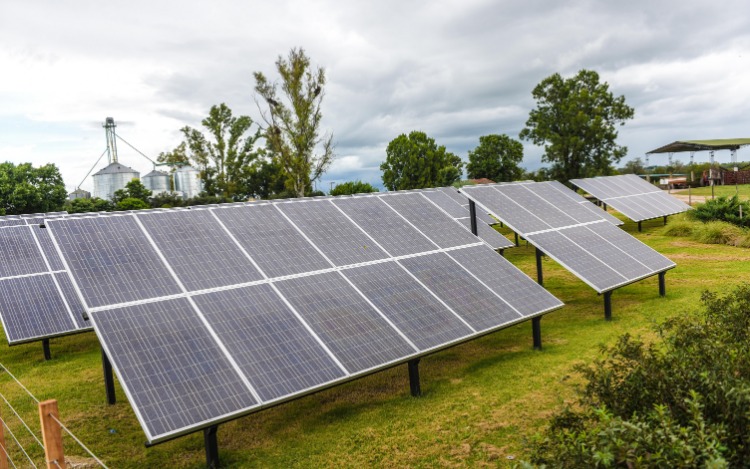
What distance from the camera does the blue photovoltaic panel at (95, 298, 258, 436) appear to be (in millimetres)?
6301

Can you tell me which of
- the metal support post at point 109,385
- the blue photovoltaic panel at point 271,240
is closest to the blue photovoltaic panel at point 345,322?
the blue photovoltaic panel at point 271,240

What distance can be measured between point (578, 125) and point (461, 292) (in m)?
44.7

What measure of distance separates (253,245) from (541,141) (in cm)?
4713

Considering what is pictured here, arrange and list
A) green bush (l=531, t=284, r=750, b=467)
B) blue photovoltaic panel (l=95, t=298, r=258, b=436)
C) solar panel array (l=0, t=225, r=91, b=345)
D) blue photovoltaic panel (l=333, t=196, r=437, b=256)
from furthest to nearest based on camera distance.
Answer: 1. solar panel array (l=0, t=225, r=91, b=345)
2. blue photovoltaic panel (l=333, t=196, r=437, b=256)
3. blue photovoltaic panel (l=95, t=298, r=258, b=436)
4. green bush (l=531, t=284, r=750, b=467)

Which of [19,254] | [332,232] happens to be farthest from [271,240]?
[19,254]

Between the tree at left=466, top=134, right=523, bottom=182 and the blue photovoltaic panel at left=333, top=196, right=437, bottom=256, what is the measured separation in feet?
190

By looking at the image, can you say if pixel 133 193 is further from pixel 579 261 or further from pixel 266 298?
pixel 266 298

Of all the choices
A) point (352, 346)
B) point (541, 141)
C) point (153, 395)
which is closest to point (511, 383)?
point (352, 346)

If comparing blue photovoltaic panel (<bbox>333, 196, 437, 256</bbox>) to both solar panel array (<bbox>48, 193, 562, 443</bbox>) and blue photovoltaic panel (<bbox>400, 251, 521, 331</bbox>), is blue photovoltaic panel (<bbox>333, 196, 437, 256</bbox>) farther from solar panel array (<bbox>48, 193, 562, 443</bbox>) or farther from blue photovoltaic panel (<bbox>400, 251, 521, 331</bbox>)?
blue photovoltaic panel (<bbox>400, 251, 521, 331</bbox>)

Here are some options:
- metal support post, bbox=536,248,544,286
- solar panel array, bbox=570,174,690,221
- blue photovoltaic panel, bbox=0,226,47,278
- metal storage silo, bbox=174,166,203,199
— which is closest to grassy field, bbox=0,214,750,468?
metal support post, bbox=536,248,544,286

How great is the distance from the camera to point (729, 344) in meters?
5.98

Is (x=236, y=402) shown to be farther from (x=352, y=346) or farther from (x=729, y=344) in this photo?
(x=729, y=344)

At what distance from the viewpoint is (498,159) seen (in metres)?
69.1

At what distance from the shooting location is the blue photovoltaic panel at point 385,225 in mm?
11219
